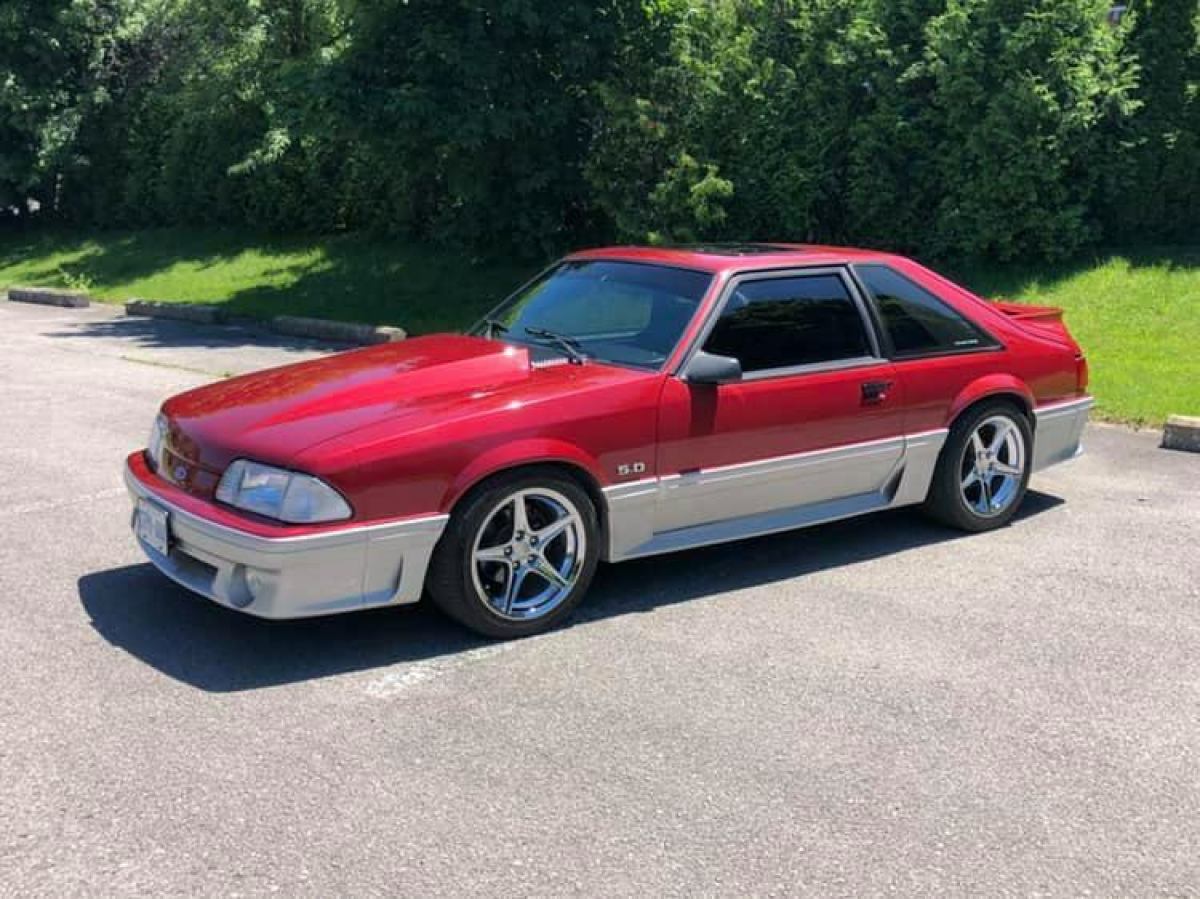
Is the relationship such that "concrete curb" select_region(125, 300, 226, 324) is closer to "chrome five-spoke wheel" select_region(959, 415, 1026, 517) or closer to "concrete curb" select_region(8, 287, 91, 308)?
"concrete curb" select_region(8, 287, 91, 308)

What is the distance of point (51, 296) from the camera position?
18328 mm

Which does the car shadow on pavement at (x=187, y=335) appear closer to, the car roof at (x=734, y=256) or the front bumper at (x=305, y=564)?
the car roof at (x=734, y=256)

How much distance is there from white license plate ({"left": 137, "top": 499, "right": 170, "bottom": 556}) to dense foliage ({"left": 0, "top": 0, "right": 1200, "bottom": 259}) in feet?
29.1

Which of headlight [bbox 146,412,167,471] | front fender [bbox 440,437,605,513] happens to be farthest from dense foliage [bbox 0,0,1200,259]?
front fender [bbox 440,437,605,513]

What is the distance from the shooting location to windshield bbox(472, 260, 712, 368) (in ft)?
17.4

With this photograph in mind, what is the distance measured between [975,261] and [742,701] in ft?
31.1

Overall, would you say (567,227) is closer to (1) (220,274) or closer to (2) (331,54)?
(2) (331,54)

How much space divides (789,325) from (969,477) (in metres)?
1.39

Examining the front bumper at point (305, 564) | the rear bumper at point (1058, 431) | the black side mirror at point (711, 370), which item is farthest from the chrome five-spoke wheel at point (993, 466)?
the front bumper at point (305, 564)

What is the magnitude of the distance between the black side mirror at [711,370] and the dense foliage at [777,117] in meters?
7.98

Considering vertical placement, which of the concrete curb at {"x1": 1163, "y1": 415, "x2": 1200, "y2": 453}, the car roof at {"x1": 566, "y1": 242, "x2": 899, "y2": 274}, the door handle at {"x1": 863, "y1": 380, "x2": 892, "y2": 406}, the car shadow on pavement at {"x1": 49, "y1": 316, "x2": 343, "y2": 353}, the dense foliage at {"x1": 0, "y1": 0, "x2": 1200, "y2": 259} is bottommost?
the car shadow on pavement at {"x1": 49, "y1": 316, "x2": 343, "y2": 353}

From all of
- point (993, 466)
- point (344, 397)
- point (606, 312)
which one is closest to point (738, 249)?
point (606, 312)

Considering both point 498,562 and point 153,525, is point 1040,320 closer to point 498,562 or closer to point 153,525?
point 498,562

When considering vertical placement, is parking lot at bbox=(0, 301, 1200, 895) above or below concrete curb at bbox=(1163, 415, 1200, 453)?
below
